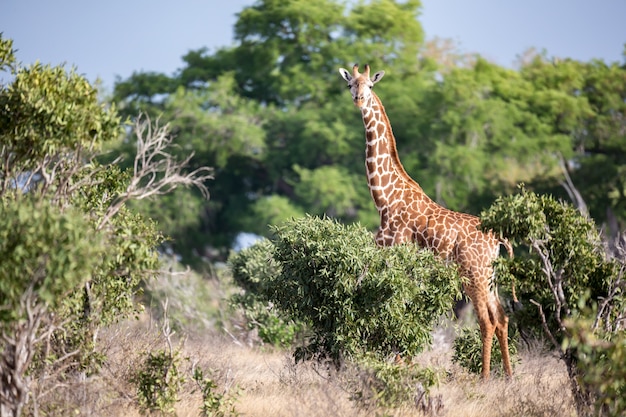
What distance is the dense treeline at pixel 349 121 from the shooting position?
127 ft

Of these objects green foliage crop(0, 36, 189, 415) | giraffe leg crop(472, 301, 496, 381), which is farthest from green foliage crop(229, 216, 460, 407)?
green foliage crop(0, 36, 189, 415)

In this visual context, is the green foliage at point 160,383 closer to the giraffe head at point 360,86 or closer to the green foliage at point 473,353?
the green foliage at point 473,353

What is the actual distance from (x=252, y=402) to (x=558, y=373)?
18.7 feet

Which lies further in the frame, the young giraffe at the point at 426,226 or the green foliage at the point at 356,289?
the young giraffe at the point at 426,226

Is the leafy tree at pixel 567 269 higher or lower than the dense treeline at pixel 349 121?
higher

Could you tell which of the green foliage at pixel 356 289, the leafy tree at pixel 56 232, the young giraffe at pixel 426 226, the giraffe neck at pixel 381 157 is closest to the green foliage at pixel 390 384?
the green foliage at pixel 356 289

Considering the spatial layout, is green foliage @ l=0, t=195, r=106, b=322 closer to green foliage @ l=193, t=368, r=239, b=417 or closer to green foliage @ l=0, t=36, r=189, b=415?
green foliage @ l=0, t=36, r=189, b=415

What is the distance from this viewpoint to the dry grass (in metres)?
12.0

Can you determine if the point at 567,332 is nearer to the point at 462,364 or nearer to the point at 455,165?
the point at 462,364

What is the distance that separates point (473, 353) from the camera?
53.3ft

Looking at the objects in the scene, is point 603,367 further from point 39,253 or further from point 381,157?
point 381,157

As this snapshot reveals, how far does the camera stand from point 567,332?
12.0m

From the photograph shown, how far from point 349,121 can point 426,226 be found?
24.7 metres

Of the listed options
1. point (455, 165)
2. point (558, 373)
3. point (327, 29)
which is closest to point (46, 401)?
point (558, 373)
